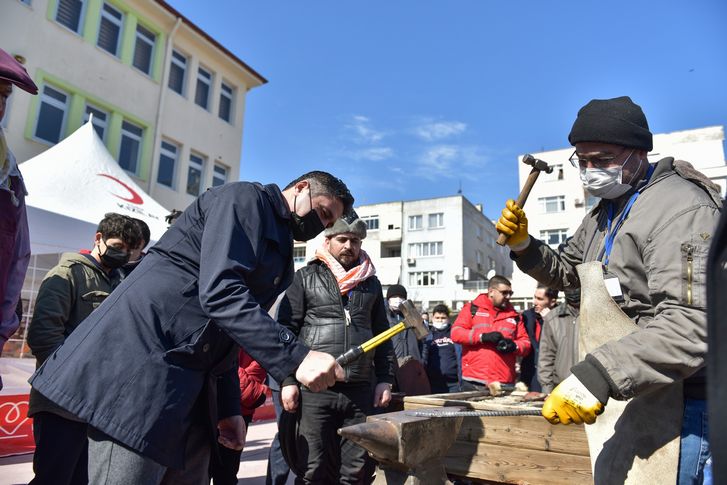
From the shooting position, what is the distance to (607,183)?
210cm

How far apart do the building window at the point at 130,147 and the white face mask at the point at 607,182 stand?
46.4 ft

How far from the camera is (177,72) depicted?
1602cm

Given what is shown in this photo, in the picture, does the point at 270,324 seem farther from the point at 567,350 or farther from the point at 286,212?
the point at 567,350

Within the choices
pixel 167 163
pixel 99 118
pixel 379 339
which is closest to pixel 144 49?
pixel 99 118

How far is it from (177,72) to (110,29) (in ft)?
8.01

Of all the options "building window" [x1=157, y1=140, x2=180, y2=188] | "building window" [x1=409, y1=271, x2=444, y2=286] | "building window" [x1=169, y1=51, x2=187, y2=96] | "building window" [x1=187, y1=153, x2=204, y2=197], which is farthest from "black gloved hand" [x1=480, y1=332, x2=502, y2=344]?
"building window" [x1=409, y1=271, x2=444, y2=286]

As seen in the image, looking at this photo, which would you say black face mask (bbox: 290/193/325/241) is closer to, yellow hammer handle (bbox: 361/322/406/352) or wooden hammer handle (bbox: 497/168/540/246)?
yellow hammer handle (bbox: 361/322/406/352)

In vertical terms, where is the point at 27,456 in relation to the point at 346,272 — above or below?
below

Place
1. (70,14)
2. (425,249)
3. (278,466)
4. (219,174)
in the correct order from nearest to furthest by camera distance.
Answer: (278,466) < (70,14) < (219,174) < (425,249)

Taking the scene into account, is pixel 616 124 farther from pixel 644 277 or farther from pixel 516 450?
pixel 516 450

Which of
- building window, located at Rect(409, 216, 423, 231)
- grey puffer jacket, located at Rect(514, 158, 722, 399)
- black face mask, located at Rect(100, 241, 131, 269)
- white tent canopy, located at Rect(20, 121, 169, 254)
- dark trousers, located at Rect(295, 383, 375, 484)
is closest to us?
grey puffer jacket, located at Rect(514, 158, 722, 399)

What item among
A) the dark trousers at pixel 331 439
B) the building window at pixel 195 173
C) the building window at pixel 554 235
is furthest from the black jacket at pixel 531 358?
the building window at pixel 554 235

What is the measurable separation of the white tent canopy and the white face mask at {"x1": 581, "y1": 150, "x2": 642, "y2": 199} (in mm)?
6914

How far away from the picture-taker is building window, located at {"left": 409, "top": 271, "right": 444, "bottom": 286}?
145ft
